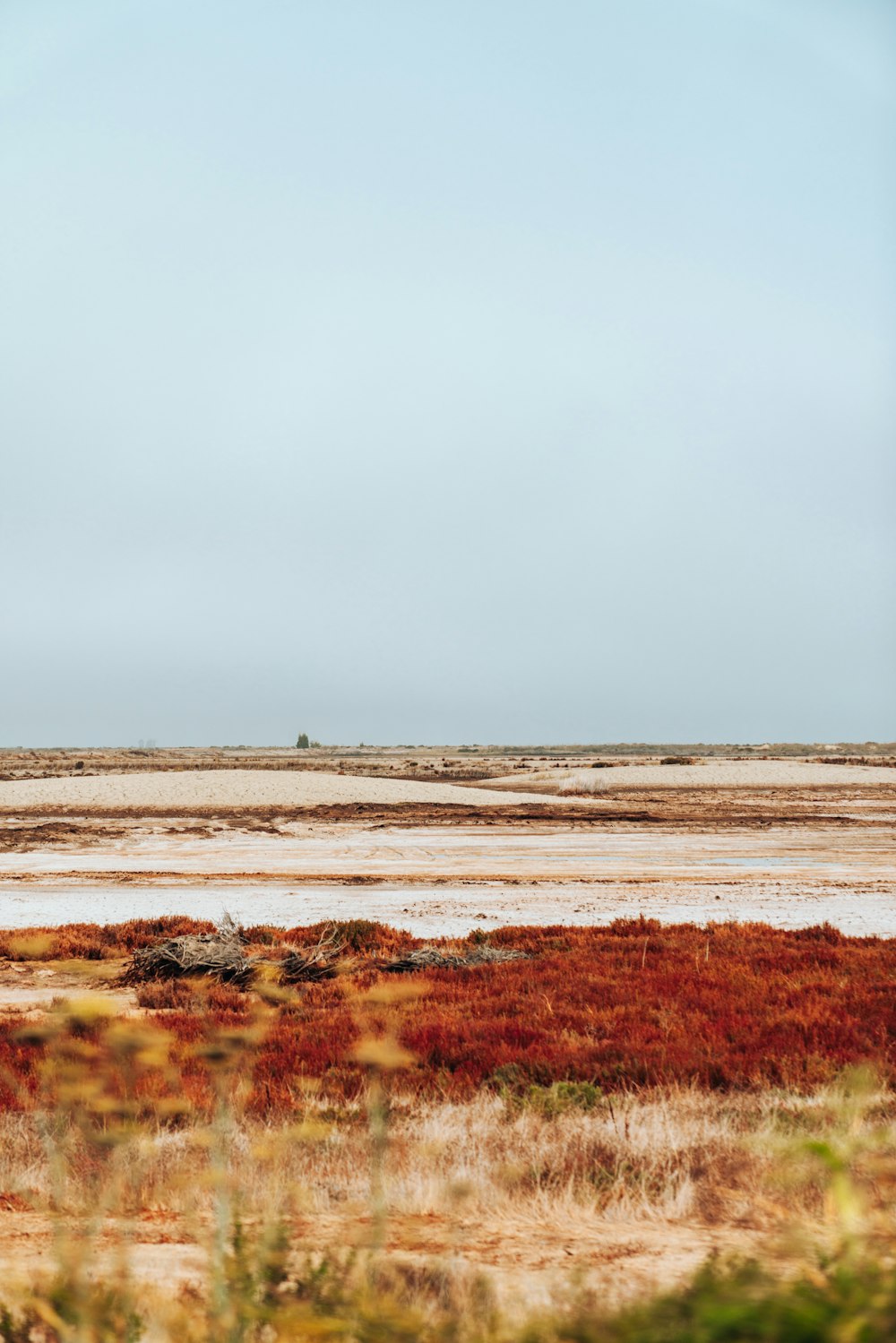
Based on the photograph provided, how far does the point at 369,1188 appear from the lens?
5.81 metres

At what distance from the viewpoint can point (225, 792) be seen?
5944 centimetres

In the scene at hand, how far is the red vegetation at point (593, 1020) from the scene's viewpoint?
8.48 m

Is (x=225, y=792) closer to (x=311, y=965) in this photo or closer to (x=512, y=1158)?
(x=311, y=965)

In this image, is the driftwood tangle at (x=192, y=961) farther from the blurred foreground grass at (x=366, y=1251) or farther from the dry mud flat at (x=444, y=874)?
the blurred foreground grass at (x=366, y=1251)

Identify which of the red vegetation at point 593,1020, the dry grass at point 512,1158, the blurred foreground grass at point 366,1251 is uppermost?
the blurred foreground grass at point 366,1251

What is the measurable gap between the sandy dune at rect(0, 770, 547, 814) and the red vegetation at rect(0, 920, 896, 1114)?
41.2 metres

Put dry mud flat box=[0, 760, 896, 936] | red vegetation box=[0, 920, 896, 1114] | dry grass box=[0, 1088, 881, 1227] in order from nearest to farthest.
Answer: dry grass box=[0, 1088, 881, 1227] → red vegetation box=[0, 920, 896, 1114] → dry mud flat box=[0, 760, 896, 936]

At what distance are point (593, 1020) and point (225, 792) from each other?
5169 centimetres

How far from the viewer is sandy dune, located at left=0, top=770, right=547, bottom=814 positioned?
55219 millimetres

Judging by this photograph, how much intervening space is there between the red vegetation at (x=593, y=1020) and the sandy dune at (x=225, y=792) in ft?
135

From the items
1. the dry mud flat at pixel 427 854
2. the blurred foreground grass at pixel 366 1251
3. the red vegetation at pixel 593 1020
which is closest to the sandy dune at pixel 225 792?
the dry mud flat at pixel 427 854

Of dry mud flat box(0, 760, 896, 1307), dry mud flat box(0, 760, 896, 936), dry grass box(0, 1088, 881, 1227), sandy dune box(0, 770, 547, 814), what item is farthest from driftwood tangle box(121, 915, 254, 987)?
sandy dune box(0, 770, 547, 814)

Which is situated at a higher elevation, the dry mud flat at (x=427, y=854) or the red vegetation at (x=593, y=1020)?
the red vegetation at (x=593, y=1020)

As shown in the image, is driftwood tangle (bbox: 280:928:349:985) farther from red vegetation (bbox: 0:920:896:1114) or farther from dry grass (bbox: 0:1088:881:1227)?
dry grass (bbox: 0:1088:881:1227)
